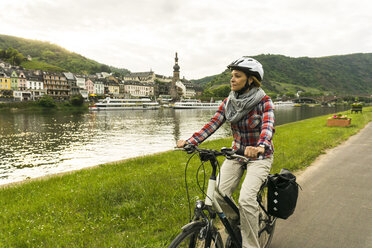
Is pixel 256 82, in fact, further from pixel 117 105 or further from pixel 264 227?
pixel 117 105

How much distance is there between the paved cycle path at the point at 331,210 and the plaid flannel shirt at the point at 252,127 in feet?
5.96

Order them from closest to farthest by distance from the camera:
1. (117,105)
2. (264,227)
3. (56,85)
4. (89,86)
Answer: (264,227), (117,105), (56,85), (89,86)

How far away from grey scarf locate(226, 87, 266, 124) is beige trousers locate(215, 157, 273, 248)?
2.06ft

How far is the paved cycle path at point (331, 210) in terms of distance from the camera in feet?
12.8

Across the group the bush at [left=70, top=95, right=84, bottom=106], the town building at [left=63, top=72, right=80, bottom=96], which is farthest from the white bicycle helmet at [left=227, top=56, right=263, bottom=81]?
the town building at [left=63, top=72, right=80, bottom=96]

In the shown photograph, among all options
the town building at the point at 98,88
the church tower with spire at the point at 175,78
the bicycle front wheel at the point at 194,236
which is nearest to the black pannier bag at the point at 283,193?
the bicycle front wheel at the point at 194,236

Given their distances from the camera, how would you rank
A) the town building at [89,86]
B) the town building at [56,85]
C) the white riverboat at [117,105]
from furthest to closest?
the town building at [89,86] → the town building at [56,85] → the white riverboat at [117,105]

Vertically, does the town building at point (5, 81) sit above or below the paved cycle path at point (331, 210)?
above

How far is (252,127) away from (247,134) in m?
0.14

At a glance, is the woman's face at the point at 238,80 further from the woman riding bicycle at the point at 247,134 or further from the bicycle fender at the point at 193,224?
the bicycle fender at the point at 193,224

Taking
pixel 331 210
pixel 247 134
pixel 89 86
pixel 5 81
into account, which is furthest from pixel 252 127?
pixel 89 86

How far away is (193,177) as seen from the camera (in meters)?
7.18

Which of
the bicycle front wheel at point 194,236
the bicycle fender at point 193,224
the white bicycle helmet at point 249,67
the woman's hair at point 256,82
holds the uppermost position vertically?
the white bicycle helmet at point 249,67

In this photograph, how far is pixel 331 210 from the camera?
489 cm
